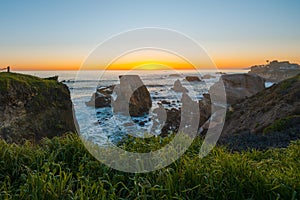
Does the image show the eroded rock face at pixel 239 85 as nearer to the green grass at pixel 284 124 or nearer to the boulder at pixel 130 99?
the boulder at pixel 130 99

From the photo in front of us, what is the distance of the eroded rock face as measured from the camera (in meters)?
22.1

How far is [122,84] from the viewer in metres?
18.2

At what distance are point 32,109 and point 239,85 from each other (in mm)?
17453

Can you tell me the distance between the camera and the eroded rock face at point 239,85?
→ 22.1m

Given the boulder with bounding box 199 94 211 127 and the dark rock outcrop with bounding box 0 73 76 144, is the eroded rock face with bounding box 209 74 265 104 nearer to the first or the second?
the boulder with bounding box 199 94 211 127

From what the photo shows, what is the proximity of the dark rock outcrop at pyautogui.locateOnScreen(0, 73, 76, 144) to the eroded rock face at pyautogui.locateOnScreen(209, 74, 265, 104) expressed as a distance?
41.1 ft

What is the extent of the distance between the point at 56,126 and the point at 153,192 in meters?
9.83

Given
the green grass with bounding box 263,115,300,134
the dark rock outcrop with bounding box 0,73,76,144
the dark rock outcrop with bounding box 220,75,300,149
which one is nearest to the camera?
the dark rock outcrop with bounding box 220,75,300,149

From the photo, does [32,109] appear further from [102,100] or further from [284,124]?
[284,124]

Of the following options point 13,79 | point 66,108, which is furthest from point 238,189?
point 66,108

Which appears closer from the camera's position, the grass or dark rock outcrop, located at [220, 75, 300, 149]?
the grass

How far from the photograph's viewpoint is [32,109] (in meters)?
11.7

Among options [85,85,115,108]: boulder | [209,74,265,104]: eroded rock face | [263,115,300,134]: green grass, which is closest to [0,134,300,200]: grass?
[263,115,300,134]: green grass

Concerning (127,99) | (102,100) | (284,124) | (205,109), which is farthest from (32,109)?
(205,109)
